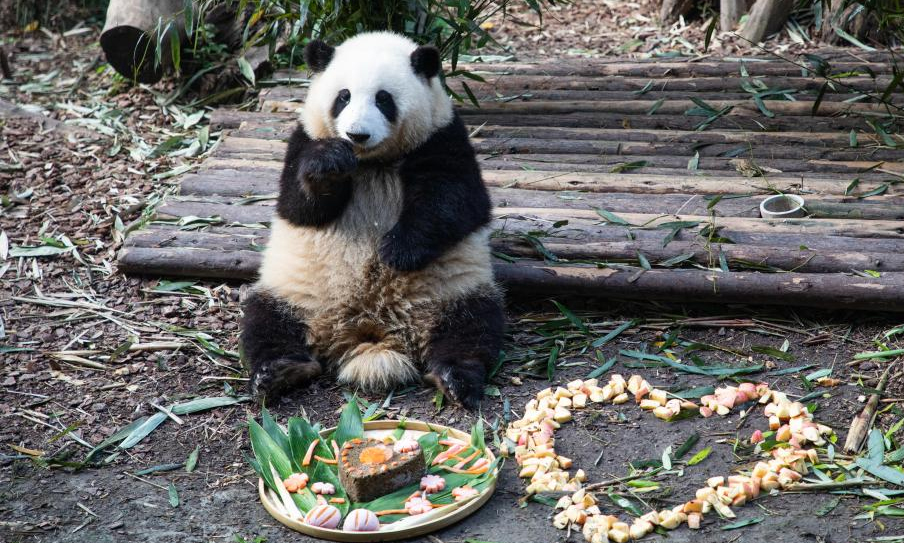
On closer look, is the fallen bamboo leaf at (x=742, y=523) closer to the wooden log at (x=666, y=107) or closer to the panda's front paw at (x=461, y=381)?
the panda's front paw at (x=461, y=381)

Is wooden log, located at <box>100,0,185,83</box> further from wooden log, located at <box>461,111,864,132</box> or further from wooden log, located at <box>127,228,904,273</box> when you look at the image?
wooden log, located at <box>461,111,864,132</box>

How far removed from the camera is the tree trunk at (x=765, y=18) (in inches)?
271

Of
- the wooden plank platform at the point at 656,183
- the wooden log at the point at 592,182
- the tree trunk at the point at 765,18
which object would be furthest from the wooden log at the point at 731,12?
the wooden log at the point at 592,182

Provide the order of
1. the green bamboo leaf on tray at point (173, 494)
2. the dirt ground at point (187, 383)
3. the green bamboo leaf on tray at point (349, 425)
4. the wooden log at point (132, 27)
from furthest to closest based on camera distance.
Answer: the wooden log at point (132, 27) → the green bamboo leaf on tray at point (349, 425) → the green bamboo leaf on tray at point (173, 494) → the dirt ground at point (187, 383)

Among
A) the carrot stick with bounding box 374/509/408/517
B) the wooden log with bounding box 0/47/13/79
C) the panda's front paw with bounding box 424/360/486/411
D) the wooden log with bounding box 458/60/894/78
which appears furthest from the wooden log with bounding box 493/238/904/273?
the wooden log with bounding box 0/47/13/79

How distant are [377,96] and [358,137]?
0.23 m

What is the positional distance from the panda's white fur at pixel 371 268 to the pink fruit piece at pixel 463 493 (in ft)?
2.69

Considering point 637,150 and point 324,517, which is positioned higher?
point 637,150

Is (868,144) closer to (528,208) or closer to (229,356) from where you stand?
(528,208)

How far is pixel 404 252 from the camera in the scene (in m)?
3.70

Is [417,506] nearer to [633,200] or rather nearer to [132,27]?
[633,200]

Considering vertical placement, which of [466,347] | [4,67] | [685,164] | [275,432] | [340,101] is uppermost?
[340,101]

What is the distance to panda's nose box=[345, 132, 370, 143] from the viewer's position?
3582mm

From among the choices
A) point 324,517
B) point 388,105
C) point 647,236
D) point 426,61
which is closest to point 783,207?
point 647,236
